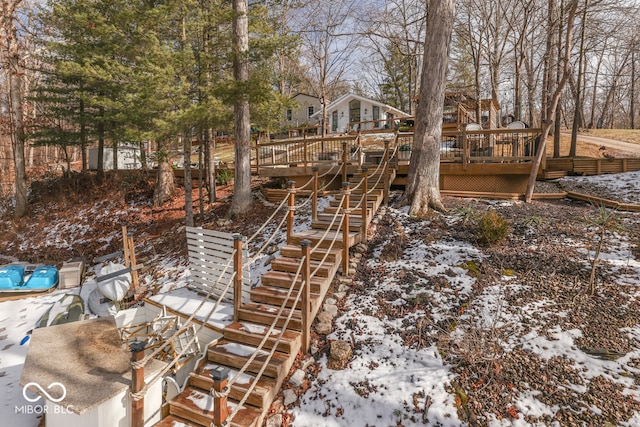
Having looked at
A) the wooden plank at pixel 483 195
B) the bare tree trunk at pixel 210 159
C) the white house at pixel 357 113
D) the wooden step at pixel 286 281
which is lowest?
the wooden step at pixel 286 281

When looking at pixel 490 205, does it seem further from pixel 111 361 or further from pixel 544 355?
pixel 111 361

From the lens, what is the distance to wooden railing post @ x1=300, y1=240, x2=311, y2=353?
361cm

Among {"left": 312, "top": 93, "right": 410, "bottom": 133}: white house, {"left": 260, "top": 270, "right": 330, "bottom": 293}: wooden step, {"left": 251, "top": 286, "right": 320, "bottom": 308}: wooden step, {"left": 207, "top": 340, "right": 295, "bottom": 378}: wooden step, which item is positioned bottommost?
{"left": 207, "top": 340, "right": 295, "bottom": 378}: wooden step

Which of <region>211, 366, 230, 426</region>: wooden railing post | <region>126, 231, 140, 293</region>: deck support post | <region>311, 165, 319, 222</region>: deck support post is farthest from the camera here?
<region>126, 231, 140, 293</region>: deck support post

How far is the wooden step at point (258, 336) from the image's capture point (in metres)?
3.69

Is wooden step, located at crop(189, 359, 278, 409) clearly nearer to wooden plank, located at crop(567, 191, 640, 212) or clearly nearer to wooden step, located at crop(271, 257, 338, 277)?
wooden step, located at crop(271, 257, 338, 277)

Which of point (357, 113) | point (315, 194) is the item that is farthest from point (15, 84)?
point (357, 113)

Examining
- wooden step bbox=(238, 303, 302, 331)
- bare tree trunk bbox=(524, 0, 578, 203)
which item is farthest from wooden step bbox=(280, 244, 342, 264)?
Result: bare tree trunk bbox=(524, 0, 578, 203)

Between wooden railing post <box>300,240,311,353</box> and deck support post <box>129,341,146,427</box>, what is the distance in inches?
67.3

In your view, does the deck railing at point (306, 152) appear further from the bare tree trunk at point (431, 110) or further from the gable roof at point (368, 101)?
the gable roof at point (368, 101)

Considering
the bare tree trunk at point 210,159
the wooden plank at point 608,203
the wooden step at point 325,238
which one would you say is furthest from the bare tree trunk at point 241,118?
the wooden plank at point 608,203

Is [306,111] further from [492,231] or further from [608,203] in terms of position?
[492,231]

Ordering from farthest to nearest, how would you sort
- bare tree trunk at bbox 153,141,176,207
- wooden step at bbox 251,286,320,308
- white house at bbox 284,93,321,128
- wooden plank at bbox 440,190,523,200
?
white house at bbox 284,93,321,128
bare tree trunk at bbox 153,141,176,207
wooden plank at bbox 440,190,523,200
wooden step at bbox 251,286,320,308

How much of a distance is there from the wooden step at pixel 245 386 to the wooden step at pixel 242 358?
0.07 meters
